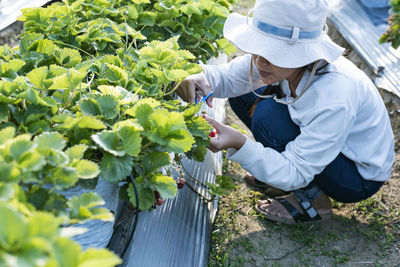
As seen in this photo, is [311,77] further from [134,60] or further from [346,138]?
[134,60]

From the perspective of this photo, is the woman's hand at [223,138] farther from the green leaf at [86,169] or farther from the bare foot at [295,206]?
the green leaf at [86,169]

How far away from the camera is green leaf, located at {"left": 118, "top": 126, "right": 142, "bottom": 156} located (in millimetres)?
1045

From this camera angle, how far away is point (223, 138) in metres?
1.62

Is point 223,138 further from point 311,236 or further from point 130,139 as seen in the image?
point 311,236

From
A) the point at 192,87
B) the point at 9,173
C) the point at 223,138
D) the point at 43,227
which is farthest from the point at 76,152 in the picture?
the point at 192,87

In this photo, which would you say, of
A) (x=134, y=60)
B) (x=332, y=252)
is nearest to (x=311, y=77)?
(x=134, y=60)

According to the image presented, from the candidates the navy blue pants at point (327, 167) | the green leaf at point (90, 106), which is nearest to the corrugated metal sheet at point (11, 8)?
→ the navy blue pants at point (327, 167)

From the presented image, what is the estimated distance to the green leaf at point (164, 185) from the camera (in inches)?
42.7

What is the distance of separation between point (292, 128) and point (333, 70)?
0.32m

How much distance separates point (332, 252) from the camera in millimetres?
1942

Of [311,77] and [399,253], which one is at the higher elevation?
[311,77]

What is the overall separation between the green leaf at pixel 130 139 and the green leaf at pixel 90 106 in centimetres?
15

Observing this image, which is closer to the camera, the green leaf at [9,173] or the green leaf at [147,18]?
the green leaf at [9,173]

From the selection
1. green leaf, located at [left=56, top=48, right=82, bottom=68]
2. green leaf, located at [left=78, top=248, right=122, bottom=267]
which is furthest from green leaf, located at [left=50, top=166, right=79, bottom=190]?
green leaf, located at [left=56, top=48, right=82, bottom=68]
